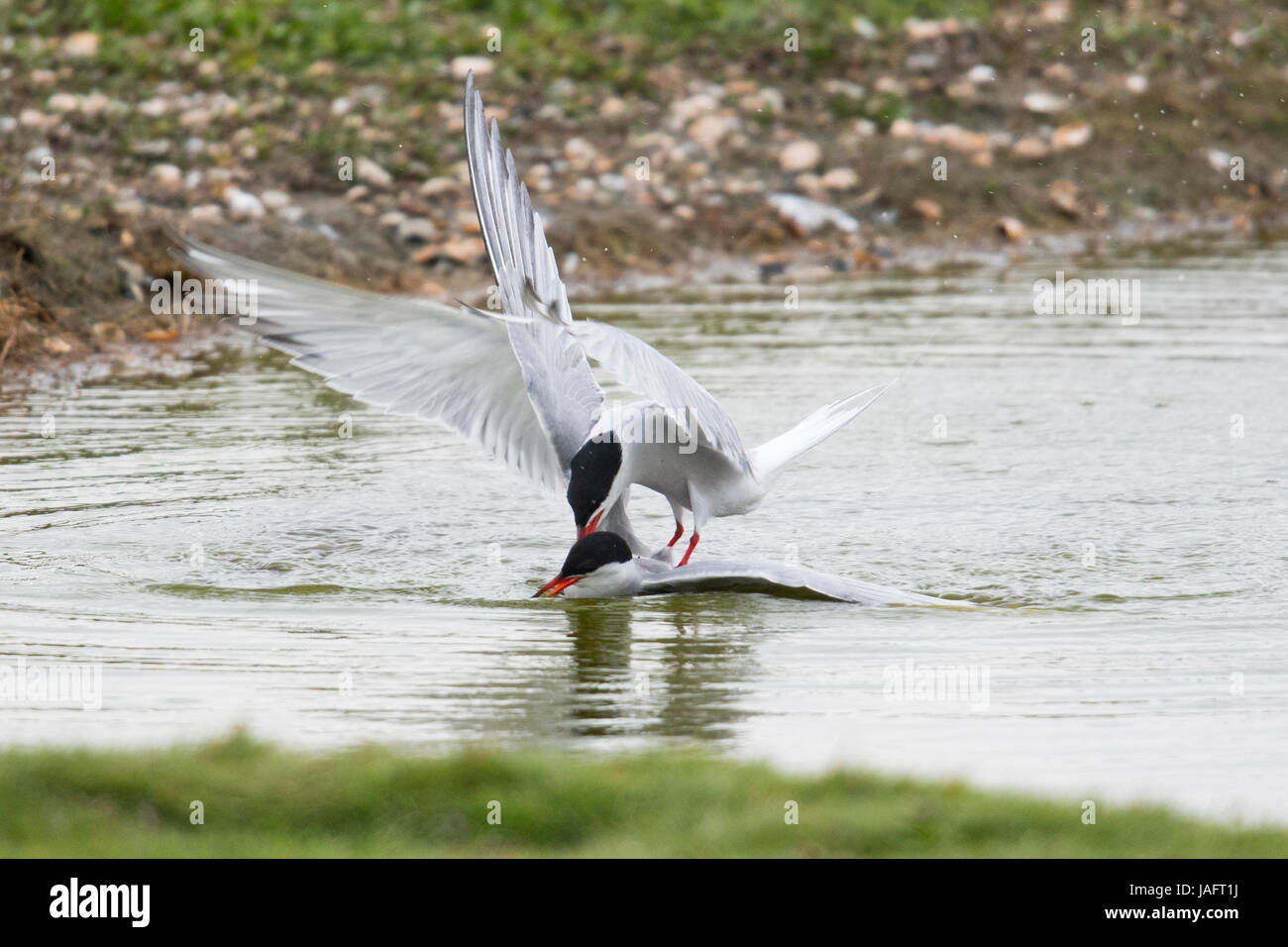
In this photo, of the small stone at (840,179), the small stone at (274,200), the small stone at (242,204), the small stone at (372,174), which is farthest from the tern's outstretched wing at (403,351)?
the small stone at (840,179)

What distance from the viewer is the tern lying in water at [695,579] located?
718 centimetres

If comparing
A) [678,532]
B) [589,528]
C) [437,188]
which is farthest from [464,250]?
[589,528]

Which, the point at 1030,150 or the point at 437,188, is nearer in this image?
the point at 437,188

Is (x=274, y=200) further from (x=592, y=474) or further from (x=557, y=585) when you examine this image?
(x=592, y=474)

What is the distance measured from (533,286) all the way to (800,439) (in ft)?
4.67

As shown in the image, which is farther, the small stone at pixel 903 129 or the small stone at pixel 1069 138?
the small stone at pixel 1069 138

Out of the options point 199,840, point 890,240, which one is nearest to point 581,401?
point 199,840

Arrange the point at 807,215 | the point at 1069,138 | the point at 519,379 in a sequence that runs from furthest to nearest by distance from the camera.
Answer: the point at 1069,138
the point at 807,215
the point at 519,379

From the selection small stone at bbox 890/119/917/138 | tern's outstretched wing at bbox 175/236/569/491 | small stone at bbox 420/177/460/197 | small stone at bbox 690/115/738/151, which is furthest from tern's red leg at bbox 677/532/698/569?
small stone at bbox 890/119/917/138

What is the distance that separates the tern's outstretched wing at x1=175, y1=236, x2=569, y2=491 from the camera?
23.7 feet

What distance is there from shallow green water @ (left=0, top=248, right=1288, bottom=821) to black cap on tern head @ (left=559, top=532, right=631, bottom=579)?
14 centimetres

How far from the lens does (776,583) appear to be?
7234 mm

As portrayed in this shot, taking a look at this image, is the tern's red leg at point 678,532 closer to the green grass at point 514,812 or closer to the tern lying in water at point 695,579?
the tern lying in water at point 695,579

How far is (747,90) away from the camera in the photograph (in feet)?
60.3
